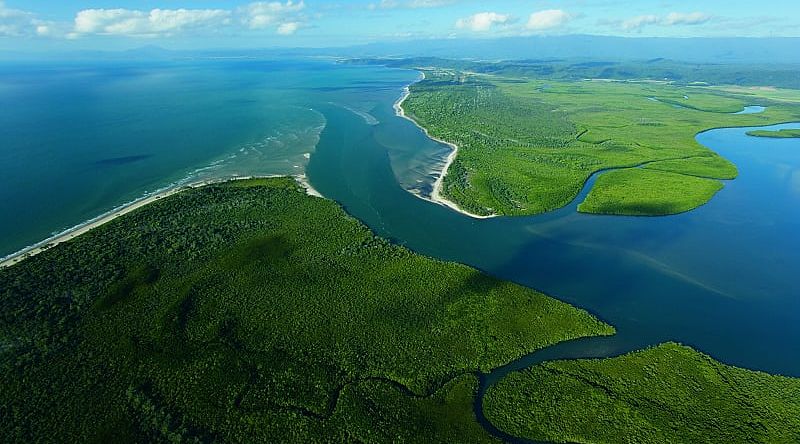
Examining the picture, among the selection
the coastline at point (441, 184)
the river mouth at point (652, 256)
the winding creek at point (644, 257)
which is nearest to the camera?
the winding creek at point (644, 257)

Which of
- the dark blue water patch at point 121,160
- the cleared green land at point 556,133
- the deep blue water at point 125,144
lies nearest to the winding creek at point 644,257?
the cleared green land at point 556,133

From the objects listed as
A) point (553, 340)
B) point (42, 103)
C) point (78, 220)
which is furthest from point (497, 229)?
point (42, 103)

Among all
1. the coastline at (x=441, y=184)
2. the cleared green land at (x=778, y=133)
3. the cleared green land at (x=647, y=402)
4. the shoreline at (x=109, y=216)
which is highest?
the cleared green land at (x=778, y=133)

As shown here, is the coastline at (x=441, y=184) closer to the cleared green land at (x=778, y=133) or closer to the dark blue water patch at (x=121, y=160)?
the dark blue water patch at (x=121, y=160)

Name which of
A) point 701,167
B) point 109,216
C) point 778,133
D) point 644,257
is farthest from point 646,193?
point 109,216

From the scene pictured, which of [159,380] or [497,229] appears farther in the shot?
[497,229]

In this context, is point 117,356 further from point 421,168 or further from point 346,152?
point 346,152

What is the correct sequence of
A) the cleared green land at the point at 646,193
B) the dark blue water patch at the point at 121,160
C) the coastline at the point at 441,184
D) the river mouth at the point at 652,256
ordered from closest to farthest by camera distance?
1. the river mouth at the point at 652,256
2. the coastline at the point at 441,184
3. the cleared green land at the point at 646,193
4. the dark blue water patch at the point at 121,160
